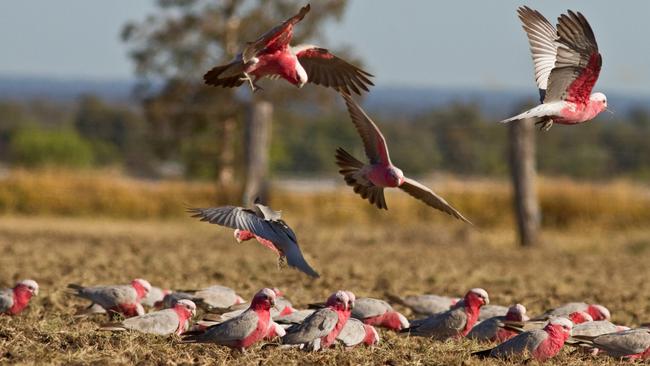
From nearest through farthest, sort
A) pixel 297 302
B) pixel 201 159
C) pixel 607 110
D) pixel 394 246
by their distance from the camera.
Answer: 1. pixel 607 110
2. pixel 297 302
3. pixel 394 246
4. pixel 201 159

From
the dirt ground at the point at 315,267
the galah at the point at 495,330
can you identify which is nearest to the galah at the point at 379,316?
the dirt ground at the point at 315,267

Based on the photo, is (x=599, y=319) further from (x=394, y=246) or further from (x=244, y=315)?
(x=394, y=246)

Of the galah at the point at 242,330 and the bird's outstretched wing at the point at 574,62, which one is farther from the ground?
the bird's outstretched wing at the point at 574,62

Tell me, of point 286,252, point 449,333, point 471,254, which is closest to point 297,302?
point 449,333

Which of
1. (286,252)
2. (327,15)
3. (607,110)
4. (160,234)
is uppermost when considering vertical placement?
(327,15)

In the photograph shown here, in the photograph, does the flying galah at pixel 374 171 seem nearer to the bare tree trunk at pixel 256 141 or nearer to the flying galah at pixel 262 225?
the flying galah at pixel 262 225

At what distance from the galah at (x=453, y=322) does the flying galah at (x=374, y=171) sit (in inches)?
25.6

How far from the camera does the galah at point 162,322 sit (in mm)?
7285

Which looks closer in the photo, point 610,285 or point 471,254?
point 610,285

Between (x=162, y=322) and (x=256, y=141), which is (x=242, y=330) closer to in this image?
(x=162, y=322)

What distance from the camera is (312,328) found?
7.02 m

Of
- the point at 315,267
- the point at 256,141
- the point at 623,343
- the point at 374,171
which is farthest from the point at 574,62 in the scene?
the point at 256,141

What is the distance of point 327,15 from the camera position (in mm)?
25859

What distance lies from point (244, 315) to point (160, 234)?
9768mm
